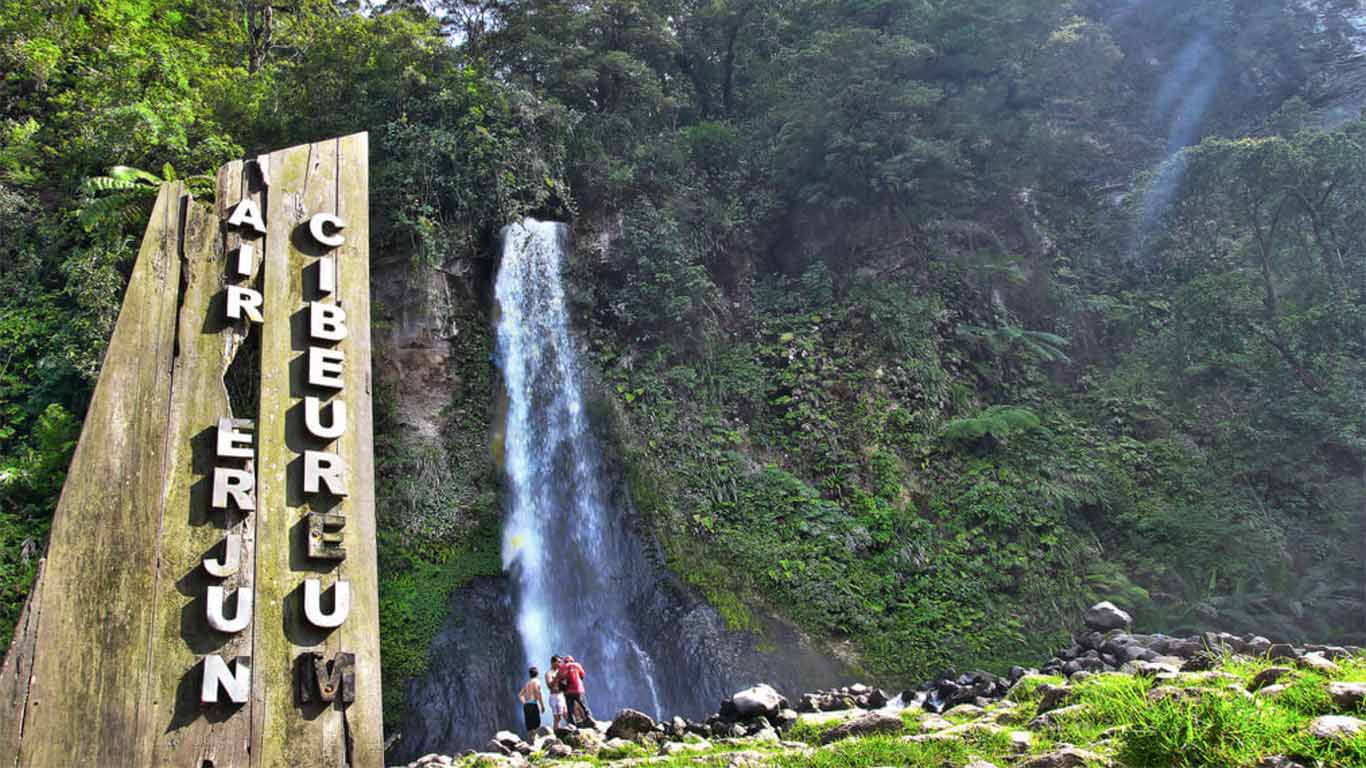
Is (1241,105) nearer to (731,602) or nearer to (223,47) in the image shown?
(731,602)

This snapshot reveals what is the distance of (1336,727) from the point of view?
11.3ft

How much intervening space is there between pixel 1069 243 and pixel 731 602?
11.4 m

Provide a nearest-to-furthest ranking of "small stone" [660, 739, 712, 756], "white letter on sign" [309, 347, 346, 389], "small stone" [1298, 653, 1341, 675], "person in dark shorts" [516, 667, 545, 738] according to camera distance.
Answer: "white letter on sign" [309, 347, 346, 389], "small stone" [1298, 653, 1341, 675], "small stone" [660, 739, 712, 756], "person in dark shorts" [516, 667, 545, 738]

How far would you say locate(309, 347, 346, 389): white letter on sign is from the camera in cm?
441

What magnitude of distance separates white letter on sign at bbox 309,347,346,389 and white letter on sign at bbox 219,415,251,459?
1.42ft

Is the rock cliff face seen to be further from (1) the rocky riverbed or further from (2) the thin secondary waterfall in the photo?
(2) the thin secondary waterfall

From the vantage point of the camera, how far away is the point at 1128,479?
13.2 m

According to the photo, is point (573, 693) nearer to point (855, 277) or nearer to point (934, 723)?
point (934, 723)

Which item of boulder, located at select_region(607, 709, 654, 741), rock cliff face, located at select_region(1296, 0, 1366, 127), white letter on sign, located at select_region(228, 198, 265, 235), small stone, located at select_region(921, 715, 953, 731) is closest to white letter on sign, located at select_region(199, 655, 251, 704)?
white letter on sign, located at select_region(228, 198, 265, 235)

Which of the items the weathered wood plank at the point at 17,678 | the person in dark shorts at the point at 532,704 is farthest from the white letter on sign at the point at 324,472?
the person in dark shorts at the point at 532,704

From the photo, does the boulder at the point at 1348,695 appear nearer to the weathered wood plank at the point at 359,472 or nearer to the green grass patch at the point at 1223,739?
the green grass patch at the point at 1223,739

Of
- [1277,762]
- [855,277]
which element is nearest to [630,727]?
[1277,762]

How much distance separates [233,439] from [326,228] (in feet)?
4.63

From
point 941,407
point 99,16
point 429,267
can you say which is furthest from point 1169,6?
point 99,16
